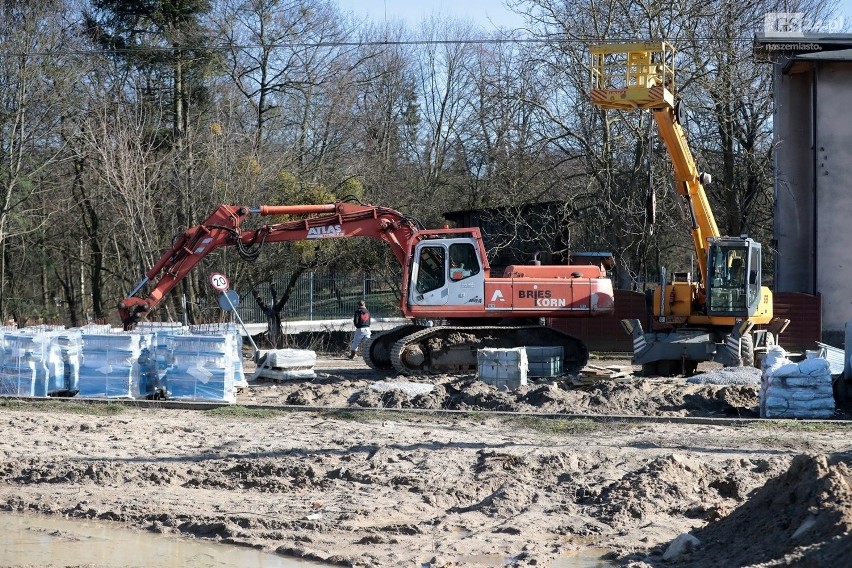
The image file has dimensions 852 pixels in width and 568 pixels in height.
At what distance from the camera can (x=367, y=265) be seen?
33406 mm

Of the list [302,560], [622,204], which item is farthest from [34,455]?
[622,204]

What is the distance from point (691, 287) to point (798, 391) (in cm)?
708

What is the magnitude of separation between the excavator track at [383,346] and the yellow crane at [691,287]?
4549mm

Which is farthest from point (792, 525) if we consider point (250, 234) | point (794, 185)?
point (794, 185)

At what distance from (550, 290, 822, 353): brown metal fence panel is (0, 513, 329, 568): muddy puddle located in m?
18.8

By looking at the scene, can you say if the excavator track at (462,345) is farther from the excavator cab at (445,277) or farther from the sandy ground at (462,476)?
the sandy ground at (462,476)

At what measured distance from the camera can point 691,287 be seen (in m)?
20.9

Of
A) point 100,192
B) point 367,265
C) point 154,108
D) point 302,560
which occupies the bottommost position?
point 302,560

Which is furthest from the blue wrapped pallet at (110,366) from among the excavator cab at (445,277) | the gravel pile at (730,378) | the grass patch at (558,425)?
the gravel pile at (730,378)

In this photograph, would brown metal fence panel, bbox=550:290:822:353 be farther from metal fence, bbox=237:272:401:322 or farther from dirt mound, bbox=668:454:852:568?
dirt mound, bbox=668:454:852:568

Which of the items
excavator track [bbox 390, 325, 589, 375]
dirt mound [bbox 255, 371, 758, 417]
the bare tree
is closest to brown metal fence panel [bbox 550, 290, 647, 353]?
excavator track [bbox 390, 325, 589, 375]

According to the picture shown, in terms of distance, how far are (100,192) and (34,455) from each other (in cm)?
2250

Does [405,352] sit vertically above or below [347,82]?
below

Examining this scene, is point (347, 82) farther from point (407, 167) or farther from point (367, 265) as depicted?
point (367, 265)
